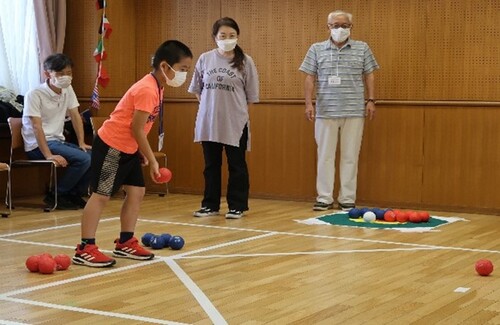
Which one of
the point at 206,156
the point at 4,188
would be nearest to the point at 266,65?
the point at 206,156

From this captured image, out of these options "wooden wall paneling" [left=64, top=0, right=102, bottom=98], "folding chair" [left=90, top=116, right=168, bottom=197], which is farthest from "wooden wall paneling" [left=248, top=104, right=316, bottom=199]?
"wooden wall paneling" [left=64, top=0, right=102, bottom=98]

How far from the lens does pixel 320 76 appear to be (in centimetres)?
743

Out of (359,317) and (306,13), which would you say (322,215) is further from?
(359,317)

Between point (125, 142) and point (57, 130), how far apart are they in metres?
2.88

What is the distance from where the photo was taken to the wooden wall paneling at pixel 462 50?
23.5 ft

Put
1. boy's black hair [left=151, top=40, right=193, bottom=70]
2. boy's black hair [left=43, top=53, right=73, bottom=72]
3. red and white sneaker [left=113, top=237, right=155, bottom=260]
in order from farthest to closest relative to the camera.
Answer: boy's black hair [left=43, top=53, right=73, bottom=72]
red and white sneaker [left=113, top=237, right=155, bottom=260]
boy's black hair [left=151, top=40, right=193, bottom=70]

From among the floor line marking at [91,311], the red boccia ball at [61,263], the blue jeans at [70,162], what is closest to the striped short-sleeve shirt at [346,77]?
the blue jeans at [70,162]

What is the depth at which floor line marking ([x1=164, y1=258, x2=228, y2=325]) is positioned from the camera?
3.51 metres

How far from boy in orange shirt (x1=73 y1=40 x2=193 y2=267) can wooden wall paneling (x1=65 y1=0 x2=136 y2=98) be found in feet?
13.1

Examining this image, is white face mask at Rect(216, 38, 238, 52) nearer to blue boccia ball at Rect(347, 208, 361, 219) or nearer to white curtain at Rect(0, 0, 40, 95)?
blue boccia ball at Rect(347, 208, 361, 219)

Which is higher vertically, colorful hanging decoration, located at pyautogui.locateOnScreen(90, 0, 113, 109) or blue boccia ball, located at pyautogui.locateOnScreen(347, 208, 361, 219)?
colorful hanging decoration, located at pyautogui.locateOnScreen(90, 0, 113, 109)

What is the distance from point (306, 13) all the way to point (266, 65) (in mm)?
612

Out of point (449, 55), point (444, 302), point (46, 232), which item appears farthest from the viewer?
point (449, 55)

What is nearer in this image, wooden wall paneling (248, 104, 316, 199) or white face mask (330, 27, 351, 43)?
white face mask (330, 27, 351, 43)
